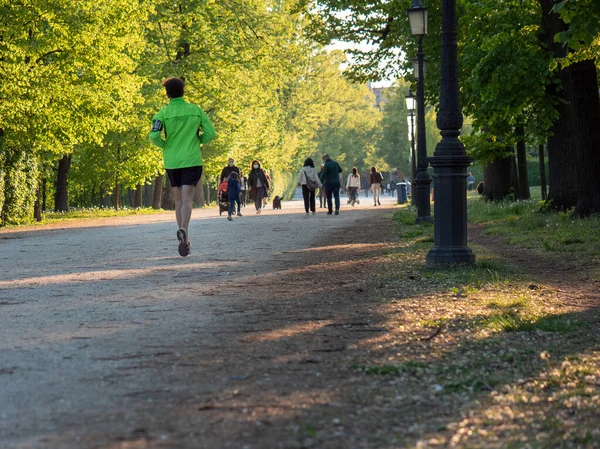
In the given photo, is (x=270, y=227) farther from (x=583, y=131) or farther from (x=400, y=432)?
(x=400, y=432)

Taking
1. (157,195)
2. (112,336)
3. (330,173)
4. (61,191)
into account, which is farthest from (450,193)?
(157,195)

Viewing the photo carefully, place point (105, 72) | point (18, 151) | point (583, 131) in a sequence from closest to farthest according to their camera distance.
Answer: point (583, 131)
point (18, 151)
point (105, 72)

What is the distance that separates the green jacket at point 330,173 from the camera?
3058 cm

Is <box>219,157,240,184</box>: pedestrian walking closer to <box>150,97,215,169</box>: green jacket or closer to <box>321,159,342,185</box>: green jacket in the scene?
<box>321,159,342,185</box>: green jacket

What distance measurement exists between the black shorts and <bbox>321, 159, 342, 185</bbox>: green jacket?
18.3 metres

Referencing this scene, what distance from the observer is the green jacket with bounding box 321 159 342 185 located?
30583 millimetres

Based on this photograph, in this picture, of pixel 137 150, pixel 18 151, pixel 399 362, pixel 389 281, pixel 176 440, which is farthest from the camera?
pixel 137 150

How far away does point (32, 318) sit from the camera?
7273 millimetres

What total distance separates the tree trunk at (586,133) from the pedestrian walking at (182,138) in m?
8.64

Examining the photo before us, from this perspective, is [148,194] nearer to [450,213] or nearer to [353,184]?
Result: [353,184]

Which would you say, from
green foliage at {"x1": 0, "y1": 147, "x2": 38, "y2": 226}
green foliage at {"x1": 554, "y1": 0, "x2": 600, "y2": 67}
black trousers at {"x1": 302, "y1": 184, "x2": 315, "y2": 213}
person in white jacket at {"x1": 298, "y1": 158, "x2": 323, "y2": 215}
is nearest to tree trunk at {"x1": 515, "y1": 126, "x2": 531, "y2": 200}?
person in white jacket at {"x1": 298, "y1": 158, "x2": 323, "y2": 215}

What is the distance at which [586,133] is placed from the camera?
18250 millimetres

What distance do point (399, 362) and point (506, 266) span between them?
5555mm

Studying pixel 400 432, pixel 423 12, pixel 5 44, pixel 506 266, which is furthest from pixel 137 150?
pixel 400 432
